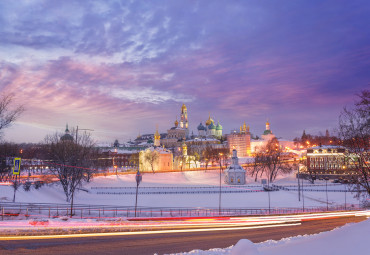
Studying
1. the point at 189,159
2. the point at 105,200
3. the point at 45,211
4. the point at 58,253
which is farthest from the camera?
the point at 189,159

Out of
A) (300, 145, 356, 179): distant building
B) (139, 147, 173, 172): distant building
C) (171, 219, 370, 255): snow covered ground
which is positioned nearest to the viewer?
(171, 219, 370, 255): snow covered ground

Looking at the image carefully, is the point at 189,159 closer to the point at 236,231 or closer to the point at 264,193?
the point at 264,193

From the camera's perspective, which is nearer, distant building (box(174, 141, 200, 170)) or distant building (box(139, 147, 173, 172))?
distant building (box(139, 147, 173, 172))

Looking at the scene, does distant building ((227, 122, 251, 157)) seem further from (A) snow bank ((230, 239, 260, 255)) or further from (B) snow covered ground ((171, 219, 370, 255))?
(A) snow bank ((230, 239, 260, 255))

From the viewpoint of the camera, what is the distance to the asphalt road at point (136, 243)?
14430mm

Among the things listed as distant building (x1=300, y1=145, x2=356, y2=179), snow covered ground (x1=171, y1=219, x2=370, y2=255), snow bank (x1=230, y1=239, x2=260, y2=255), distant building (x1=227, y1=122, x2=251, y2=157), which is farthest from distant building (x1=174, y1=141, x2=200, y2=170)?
snow bank (x1=230, y1=239, x2=260, y2=255)

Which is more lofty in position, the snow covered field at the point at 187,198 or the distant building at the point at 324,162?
the distant building at the point at 324,162

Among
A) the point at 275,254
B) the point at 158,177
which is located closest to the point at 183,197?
the point at 158,177

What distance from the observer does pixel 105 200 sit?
50.2 metres

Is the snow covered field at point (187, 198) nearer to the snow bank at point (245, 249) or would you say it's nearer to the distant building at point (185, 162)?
the snow bank at point (245, 249)

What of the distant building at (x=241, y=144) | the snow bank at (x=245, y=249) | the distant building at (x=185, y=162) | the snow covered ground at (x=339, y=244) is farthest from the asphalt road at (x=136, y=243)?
the distant building at (x=241, y=144)

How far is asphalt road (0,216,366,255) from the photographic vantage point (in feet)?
47.3

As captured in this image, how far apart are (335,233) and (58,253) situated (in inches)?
484

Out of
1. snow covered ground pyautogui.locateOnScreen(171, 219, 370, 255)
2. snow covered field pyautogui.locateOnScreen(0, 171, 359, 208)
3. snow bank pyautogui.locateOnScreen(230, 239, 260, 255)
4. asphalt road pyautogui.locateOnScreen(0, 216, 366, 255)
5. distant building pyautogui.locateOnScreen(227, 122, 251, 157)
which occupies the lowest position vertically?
snow covered field pyautogui.locateOnScreen(0, 171, 359, 208)
